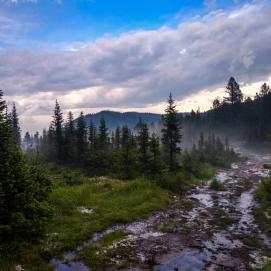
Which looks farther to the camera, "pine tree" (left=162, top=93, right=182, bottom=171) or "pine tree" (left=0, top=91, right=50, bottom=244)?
"pine tree" (left=162, top=93, right=182, bottom=171)

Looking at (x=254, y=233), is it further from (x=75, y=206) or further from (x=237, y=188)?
(x=237, y=188)

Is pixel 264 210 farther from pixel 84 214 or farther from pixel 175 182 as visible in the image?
pixel 84 214

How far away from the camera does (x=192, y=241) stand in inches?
1074

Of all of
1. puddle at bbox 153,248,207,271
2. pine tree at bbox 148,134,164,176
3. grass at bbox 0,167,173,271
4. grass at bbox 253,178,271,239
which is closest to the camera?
puddle at bbox 153,248,207,271

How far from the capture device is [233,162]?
90.4 metres

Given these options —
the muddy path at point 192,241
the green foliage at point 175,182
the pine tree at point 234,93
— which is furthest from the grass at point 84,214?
the pine tree at point 234,93

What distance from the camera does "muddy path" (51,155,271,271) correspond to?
→ 22359mm

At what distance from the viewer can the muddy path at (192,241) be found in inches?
880

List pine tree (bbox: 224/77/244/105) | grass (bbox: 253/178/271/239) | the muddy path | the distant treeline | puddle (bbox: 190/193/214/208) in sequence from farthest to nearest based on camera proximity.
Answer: pine tree (bbox: 224/77/244/105), the distant treeline, puddle (bbox: 190/193/214/208), grass (bbox: 253/178/271/239), the muddy path

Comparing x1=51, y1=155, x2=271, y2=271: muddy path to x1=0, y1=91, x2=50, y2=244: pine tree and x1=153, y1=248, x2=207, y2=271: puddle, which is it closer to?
x1=153, y1=248, x2=207, y2=271: puddle

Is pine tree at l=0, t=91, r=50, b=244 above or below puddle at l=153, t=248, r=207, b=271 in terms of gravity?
above

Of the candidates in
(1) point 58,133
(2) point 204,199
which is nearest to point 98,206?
(2) point 204,199

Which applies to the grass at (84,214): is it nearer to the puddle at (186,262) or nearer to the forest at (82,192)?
the forest at (82,192)


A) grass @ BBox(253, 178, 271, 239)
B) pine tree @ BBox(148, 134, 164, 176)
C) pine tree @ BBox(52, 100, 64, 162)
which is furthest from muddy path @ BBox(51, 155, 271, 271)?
pine tree @ BBox(52, 100, 64, 162)
